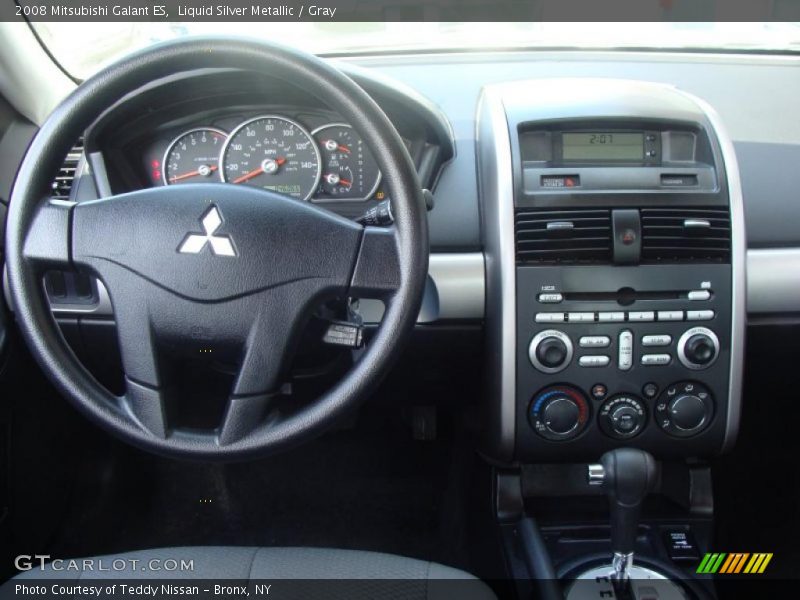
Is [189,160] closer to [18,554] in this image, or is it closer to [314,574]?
[314,574]

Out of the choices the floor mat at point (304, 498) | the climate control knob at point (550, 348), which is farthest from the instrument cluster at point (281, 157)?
the floor mat at point (304, 498)

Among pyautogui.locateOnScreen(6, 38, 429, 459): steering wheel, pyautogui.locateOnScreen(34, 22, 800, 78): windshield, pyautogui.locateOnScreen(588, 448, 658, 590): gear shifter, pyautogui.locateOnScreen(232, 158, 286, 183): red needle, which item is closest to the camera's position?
pyautogui.locateOnScreen(6, 38, 429, 459): steering wheel

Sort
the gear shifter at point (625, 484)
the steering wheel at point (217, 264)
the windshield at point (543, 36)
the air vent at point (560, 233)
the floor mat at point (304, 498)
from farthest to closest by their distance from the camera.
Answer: the floor mat at point (304, 498), the windshield at point (543, 36), the air vent at point (560, 233), the gear shifter at point (625, 484), the steering wheel at point (217, 264)

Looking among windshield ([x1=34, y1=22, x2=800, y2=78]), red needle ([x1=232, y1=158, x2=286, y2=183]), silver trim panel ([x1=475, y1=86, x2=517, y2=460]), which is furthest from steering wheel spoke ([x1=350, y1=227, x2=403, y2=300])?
windshield ([x1=34, y1=22, x2=800, y2=78])

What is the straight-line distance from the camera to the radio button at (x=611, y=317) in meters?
1.31

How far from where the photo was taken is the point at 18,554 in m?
1.61

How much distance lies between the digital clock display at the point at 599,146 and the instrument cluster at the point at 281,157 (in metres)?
0.35

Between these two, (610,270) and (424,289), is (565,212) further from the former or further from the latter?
(424,289)

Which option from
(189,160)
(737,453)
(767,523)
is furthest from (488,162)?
(767,523)

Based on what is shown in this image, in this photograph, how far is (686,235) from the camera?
4.29 ft

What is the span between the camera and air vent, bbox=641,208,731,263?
130 cm

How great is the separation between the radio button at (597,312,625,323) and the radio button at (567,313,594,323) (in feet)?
0.05

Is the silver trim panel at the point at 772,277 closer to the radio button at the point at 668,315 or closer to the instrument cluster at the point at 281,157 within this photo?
the radio button at the point at 668,315

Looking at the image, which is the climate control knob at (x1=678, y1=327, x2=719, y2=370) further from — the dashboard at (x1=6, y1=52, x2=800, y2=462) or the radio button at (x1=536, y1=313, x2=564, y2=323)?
the radio button at (x1=536, y1=313, x2=564, y2=323)
